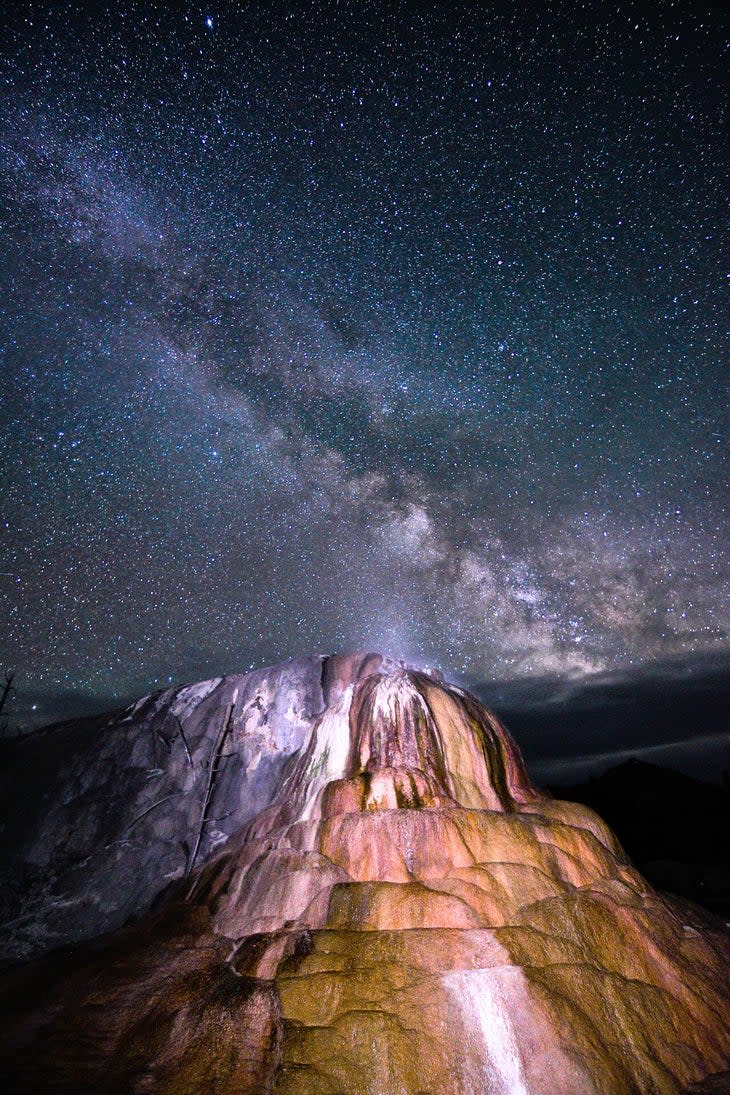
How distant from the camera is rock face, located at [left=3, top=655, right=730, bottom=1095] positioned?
6.29m

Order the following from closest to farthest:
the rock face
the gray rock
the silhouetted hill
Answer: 1. the rock face
2. the gray rock
3. the silhouetted hill

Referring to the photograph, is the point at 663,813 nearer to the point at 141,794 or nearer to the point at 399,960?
the point at 141,794

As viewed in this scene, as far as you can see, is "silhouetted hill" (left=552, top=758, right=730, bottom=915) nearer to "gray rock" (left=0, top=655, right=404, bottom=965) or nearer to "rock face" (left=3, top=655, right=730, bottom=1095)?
"gray rock" (left=0, top=655, right=404, bottom=965)

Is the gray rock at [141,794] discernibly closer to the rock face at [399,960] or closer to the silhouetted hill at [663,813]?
the rock face at [399,960]

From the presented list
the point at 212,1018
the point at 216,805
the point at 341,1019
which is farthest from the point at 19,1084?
the point at 216,805

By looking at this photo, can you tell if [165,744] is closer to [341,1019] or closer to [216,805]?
[216,805]

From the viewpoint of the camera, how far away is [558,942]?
7.62 metres

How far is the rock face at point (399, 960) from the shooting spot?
20.6ft

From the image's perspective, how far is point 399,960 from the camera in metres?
7.28

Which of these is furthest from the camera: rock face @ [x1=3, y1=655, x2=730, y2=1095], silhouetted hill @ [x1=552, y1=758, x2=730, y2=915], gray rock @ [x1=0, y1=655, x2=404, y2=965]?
silhouetted hill @ [x1=552, y1=758, x2=730, y2=915]

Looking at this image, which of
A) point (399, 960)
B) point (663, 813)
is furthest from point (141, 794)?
point (663, 813)

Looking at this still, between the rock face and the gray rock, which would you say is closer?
the rock face

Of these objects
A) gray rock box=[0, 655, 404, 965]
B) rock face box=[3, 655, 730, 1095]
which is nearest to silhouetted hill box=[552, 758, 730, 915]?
gray rock box=[0, 655, 404, 965]

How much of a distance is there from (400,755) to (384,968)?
15.9 ft
